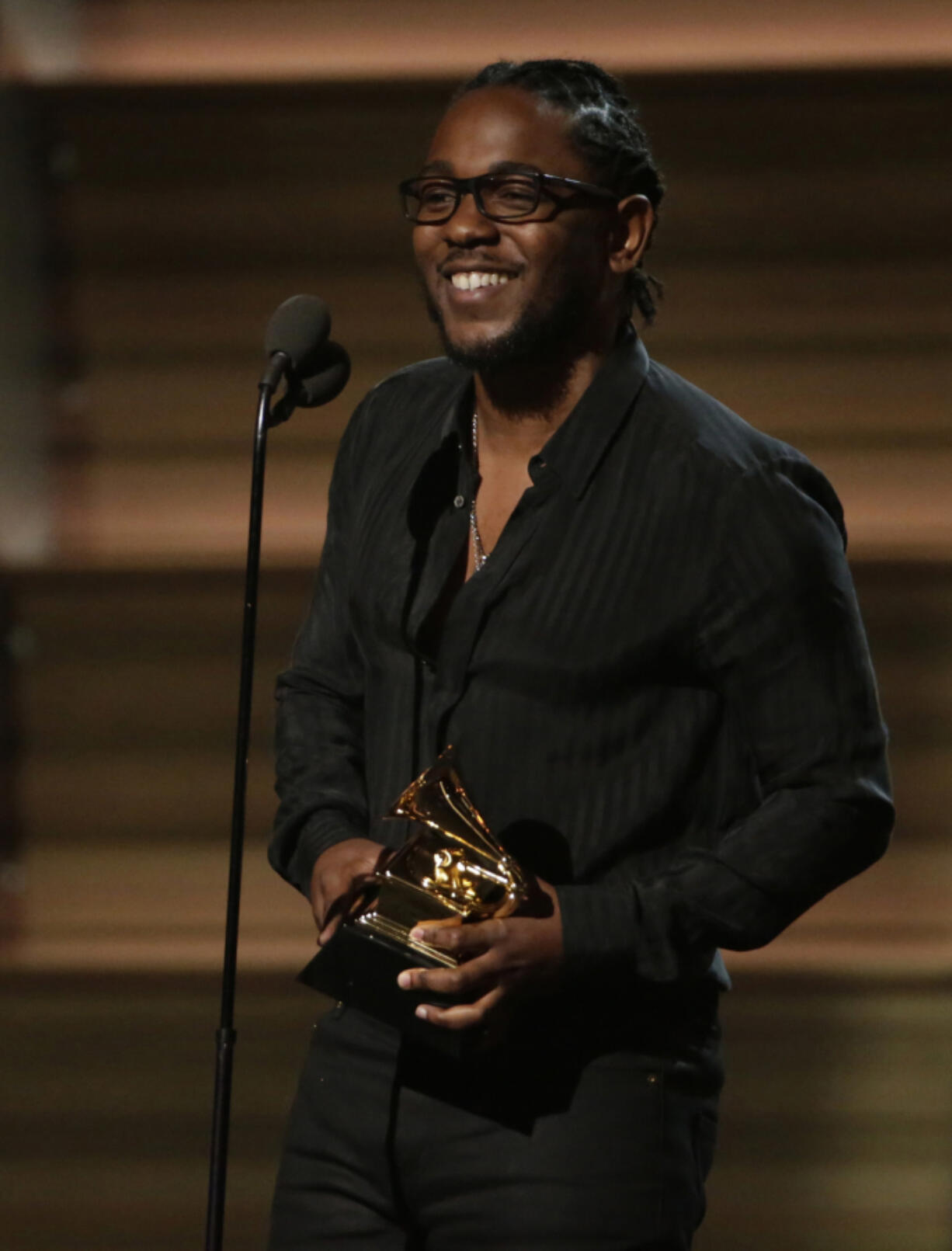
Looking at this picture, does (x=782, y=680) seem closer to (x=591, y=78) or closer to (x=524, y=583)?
(x=524, y=583)

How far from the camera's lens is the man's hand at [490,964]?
4.66 ft

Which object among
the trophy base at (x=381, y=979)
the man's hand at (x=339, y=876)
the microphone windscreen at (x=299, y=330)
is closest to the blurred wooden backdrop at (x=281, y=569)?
the microphone windscreen at (x=299, y=330)

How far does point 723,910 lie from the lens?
4.91 ft

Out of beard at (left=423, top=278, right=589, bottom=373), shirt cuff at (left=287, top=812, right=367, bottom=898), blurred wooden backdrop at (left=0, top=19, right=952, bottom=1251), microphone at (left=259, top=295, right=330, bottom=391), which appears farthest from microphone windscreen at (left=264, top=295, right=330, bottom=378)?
blurred wooden backdrop at (left=0, top=19, right=952, bottom=1251)

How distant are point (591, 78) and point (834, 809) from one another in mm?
792

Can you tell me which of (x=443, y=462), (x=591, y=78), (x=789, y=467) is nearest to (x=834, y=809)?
(x=789, y=467)

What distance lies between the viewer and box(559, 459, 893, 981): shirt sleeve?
1.50 m

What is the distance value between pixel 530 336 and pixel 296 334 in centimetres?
28

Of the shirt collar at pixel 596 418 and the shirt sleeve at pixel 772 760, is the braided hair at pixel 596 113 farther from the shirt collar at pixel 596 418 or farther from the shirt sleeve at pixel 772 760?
the shirt sleeve at pixel 772 760

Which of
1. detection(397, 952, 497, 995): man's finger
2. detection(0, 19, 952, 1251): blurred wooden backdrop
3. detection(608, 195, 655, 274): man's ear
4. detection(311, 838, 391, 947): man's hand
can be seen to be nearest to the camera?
detection(397, 952, 497, 995): man's finger

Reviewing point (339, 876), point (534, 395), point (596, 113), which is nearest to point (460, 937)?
point (339, 876)

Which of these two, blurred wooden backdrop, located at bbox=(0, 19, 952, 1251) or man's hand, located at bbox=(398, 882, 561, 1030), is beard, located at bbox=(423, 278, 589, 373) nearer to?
man's hand, located at bbox=(398, 882, 561, 1030)

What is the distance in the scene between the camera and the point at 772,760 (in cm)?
154

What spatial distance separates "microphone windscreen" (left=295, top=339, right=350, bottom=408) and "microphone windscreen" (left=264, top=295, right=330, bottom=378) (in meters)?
0.02
